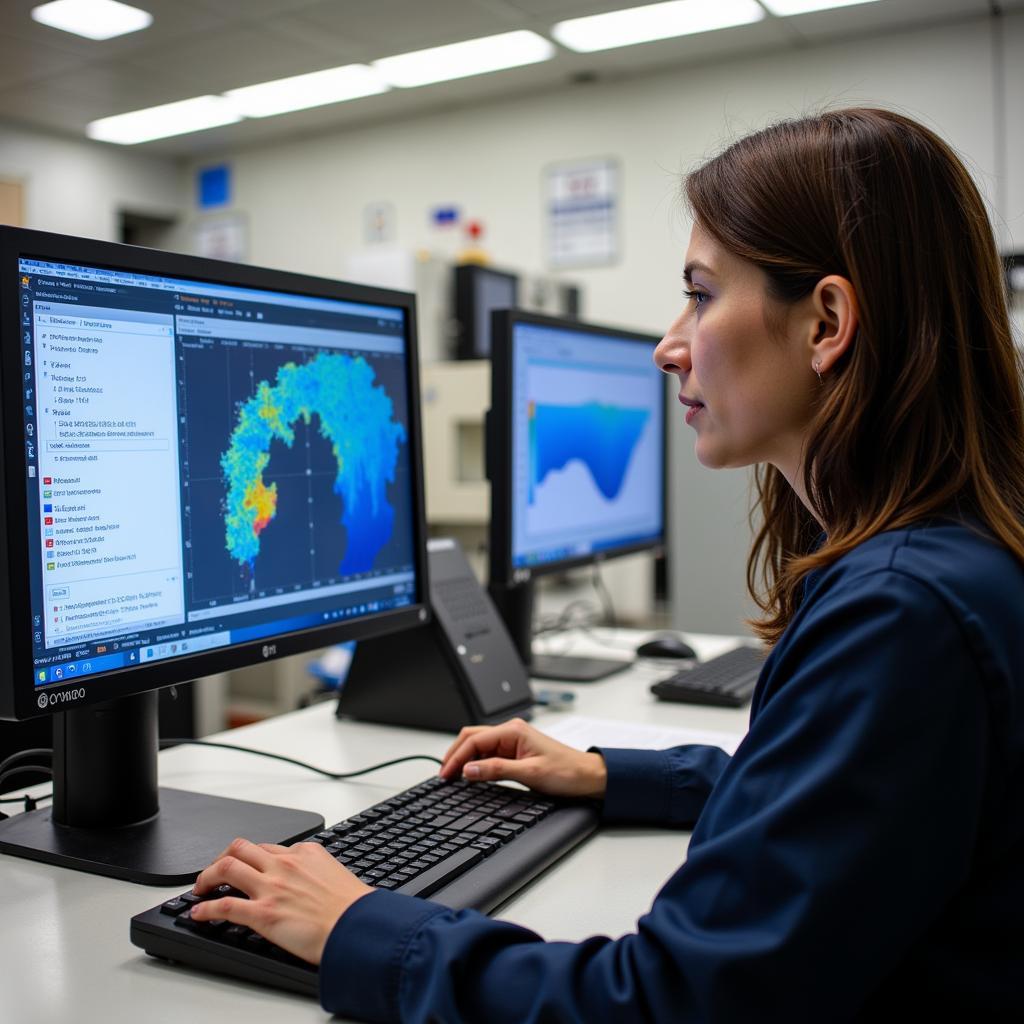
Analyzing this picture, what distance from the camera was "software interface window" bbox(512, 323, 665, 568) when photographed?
1414 millimetres

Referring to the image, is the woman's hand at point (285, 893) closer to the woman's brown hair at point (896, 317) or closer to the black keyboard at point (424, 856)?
the black keyboard at point (424, 856)

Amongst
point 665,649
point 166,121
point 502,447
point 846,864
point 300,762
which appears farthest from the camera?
point 166,121

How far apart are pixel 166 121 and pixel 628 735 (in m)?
5.13

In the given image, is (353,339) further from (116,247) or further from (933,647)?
(933,647)

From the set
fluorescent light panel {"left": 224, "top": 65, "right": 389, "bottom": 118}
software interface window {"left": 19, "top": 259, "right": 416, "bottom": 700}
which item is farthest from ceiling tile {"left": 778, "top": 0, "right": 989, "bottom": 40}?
software interface window {"left": 19, "top": 259, "right": 416, "bottom": 700}

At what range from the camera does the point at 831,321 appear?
2.17ft

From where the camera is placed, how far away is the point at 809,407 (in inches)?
27.3

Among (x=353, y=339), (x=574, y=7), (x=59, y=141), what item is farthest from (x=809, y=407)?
(x=59, y=141)

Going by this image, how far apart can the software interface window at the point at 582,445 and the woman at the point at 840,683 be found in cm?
64

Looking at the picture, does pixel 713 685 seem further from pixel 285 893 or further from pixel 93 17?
pixel 93 17

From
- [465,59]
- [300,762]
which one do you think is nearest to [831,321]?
[300,762]

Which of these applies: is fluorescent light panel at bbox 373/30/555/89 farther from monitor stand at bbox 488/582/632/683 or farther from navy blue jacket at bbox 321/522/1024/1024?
navy blue jacket at bbox 321/522/1024/1024

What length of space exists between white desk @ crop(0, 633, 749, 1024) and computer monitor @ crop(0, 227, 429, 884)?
44 mm

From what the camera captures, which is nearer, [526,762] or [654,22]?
[526,762]
